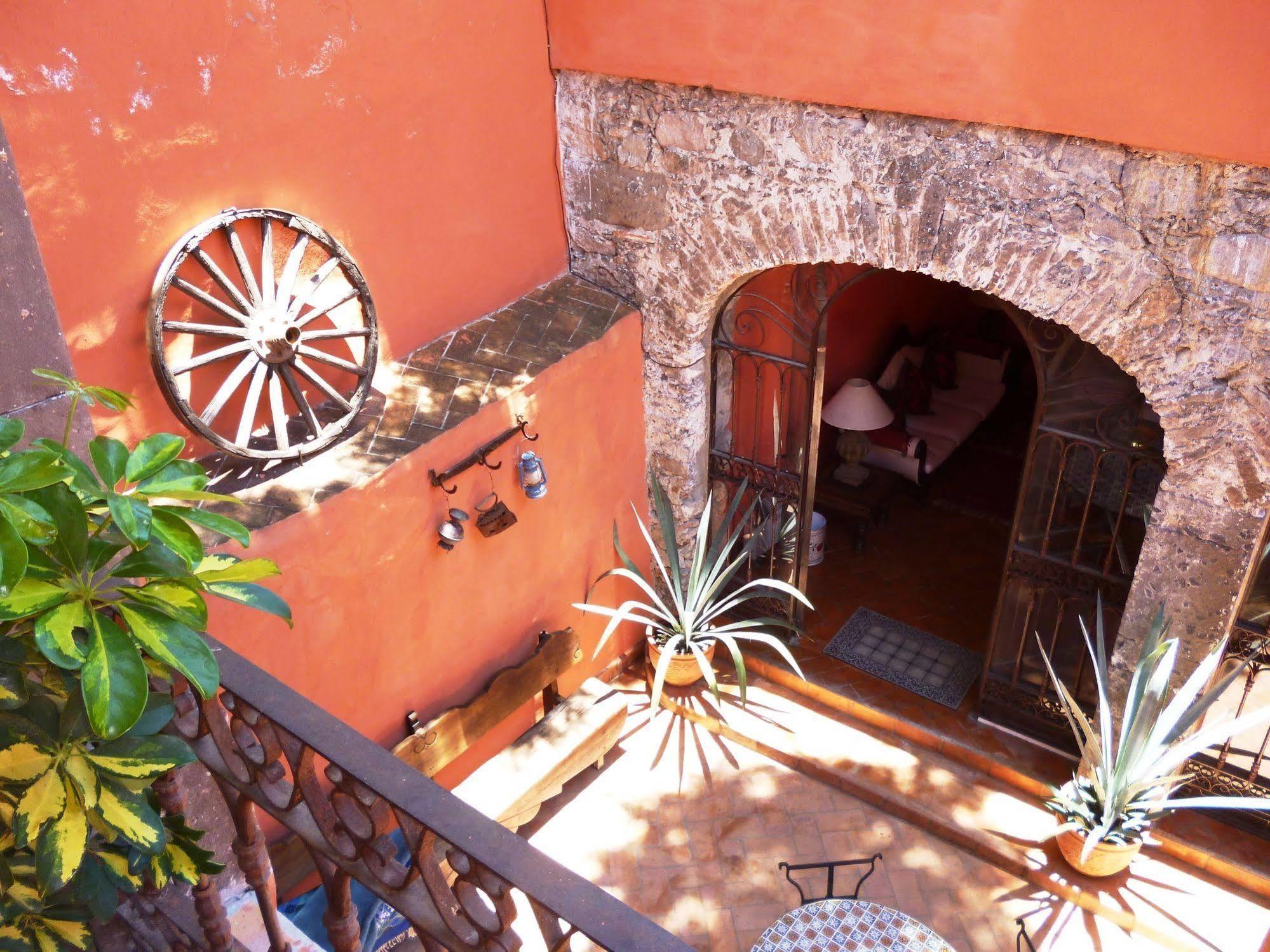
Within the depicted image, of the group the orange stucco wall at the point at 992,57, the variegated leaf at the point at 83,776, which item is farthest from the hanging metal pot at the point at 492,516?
the variegated leaf at the point at 83,776

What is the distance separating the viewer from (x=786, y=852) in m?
4.88

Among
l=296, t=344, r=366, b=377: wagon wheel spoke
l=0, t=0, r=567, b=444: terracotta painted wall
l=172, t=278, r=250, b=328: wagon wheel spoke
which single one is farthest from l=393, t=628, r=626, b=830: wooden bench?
l=172, t=278, r=250, b=328: wagon wheel spoke

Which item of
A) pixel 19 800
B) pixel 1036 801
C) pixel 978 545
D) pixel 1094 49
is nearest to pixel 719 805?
pixel 1036 801

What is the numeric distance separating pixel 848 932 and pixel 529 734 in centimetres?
173

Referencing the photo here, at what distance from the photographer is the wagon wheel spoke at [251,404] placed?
3566mm

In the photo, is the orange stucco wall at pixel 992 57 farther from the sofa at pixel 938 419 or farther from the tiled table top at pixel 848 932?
the sofa at pixel 938 419

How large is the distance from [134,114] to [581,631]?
331cm

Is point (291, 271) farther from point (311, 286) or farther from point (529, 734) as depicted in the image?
point (529, 734)

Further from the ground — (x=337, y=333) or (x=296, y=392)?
(x=337, y=333)

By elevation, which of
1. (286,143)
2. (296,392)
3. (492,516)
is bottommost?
(492,516)

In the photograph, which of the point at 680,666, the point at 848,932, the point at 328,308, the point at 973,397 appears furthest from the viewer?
the point at 973,397

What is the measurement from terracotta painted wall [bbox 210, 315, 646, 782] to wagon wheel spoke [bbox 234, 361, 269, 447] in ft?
1.08

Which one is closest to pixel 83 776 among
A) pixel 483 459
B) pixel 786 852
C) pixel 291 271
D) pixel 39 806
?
pixel 39 806

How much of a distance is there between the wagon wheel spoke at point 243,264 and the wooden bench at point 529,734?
6.24 feet
